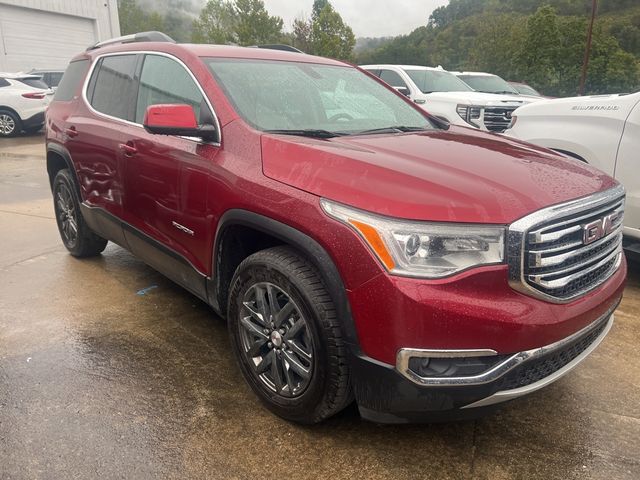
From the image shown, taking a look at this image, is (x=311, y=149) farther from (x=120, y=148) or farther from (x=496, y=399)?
(x=120, y=148)

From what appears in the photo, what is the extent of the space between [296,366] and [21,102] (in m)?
14.5

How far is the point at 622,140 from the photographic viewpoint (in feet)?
13.4

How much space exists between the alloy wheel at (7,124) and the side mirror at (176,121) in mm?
13696

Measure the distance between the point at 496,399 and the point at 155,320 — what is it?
2365mm

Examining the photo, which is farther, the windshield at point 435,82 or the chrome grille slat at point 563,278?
the windshield at point 435,82

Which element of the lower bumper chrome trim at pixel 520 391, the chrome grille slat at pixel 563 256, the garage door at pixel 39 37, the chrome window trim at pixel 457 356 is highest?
the garage door at pixel 39 37

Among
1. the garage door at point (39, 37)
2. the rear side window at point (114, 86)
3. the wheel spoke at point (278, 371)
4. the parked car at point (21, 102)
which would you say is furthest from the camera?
the garage door at point (39, 37)

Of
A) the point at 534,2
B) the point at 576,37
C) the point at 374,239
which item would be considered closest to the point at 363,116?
the point at 374,239

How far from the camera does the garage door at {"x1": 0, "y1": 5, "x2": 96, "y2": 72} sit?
2158cm

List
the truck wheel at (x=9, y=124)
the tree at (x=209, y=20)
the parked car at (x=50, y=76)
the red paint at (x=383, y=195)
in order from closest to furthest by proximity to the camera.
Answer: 1. the red paint at (x=383, y=195)
2. the truck wheel at (x=9, y=124)
3. the parked car at (x=50, y=76)
4. the tree at (x=209, y=20)

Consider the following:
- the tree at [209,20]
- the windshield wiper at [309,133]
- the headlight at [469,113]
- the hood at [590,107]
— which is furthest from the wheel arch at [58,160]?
the tree at [209,20]

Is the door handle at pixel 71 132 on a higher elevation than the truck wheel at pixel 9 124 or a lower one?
higher

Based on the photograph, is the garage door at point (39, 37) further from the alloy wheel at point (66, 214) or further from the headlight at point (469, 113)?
the alloy wheel at point (66, 214)

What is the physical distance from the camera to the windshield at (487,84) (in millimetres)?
11133
